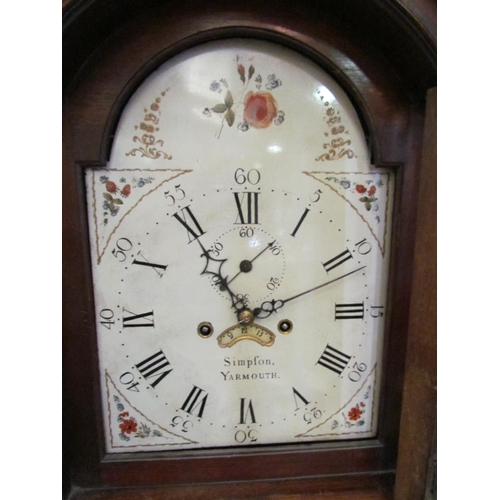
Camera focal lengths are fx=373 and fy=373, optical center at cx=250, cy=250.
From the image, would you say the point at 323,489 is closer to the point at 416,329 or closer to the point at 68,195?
the point at 416,329

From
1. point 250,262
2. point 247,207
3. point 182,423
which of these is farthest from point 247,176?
point 182,423

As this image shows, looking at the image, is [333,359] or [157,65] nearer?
[157,65]

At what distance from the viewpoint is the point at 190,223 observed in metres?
0.69

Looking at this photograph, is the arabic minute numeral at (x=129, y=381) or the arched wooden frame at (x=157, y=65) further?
the arabic minute numeral at (x=129, y=381)

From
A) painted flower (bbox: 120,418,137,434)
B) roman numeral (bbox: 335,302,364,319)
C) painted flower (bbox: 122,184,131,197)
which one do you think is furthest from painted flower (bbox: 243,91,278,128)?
painted flower (bbox: 120,418,137,434)

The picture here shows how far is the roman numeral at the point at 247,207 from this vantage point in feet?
2.25

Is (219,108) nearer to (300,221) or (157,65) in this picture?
(157,65)

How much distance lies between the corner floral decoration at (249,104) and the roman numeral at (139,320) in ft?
1.18

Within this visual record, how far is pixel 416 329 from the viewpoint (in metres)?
0.64

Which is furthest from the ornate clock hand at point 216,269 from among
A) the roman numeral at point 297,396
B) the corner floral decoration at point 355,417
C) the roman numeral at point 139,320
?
the corner floral decoration at point 355,417

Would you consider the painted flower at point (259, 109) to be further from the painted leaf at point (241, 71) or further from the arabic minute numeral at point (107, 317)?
the arabic minute numeral at point (107, 317)

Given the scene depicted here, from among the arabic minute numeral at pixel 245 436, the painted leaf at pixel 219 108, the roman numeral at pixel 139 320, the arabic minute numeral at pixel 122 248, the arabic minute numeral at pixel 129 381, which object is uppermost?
the painted leaf at pixel 219 108

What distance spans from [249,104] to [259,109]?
20 mm

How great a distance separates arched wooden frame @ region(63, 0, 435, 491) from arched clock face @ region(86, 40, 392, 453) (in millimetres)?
25
